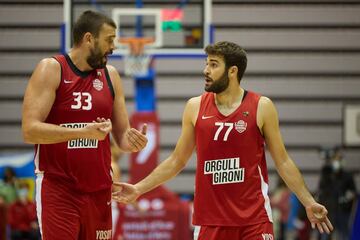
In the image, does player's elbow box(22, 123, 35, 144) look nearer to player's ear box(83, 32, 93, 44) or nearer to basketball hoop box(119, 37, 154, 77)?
player's ear box(83, 32, 93, 44)

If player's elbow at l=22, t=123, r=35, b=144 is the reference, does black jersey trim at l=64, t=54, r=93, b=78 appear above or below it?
above

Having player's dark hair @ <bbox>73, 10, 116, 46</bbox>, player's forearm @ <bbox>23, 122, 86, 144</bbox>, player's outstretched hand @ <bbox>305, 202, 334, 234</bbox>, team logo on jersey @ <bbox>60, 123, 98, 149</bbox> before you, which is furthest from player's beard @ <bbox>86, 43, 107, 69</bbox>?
player's outstretched hand @ <bbox>305, 202, 334, 234</bbox>

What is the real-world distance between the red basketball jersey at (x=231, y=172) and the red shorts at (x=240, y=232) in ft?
0.12

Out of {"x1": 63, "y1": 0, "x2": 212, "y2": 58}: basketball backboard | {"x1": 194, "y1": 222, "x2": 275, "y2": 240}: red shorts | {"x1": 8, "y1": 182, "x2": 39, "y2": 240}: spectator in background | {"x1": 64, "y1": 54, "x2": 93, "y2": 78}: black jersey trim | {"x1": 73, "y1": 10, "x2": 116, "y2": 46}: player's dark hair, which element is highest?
{"x1": 63, "y1": 0, "x2": 212, "y2": 58}: basketball backboard

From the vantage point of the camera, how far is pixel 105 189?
550cm

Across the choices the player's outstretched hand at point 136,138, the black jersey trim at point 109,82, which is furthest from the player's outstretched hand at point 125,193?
the black jersey trim at point 109,82

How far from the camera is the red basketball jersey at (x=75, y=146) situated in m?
5.39

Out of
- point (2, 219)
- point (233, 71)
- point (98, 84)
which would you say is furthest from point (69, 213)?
point (2, 219)

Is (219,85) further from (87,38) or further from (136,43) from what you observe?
(136,43)

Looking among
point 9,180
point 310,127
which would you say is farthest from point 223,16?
point 9,180

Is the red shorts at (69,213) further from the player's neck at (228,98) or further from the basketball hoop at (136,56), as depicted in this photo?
the basketball hoop at (136,56)

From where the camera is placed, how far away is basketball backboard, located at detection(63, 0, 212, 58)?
12.1 m

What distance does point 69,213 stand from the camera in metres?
5.31

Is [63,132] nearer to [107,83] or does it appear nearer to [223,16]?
[107,83]
